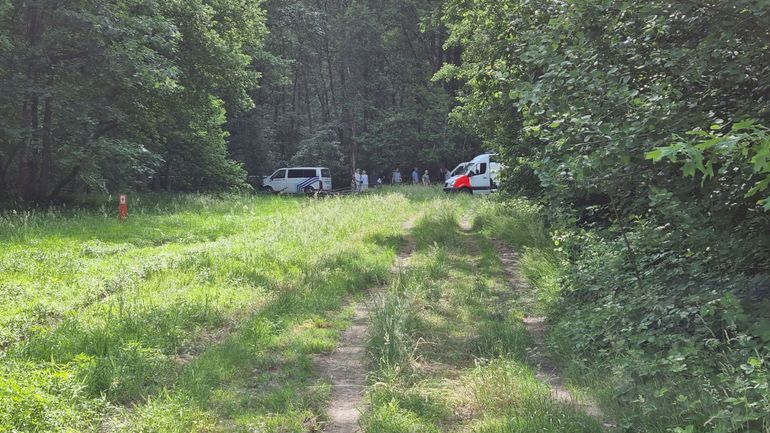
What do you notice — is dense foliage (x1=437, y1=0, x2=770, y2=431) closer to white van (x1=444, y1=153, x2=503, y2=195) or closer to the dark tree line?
the dark tree line

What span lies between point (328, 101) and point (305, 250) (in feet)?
133

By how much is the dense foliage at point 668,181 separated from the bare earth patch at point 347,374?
1892 millimetres

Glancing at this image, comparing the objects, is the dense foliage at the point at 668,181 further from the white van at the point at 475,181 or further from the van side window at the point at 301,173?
the van side window at the point at 301,173

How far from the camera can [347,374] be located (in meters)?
4.84

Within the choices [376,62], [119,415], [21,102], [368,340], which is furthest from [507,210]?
[376,62]

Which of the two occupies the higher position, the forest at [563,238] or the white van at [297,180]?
the white van at [297,180]

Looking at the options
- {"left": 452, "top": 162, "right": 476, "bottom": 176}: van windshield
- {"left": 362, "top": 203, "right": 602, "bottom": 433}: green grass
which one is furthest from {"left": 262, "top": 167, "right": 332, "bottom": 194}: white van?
{"left": 362, "top": 203, "right": 602, "bottom": 433}: green grass

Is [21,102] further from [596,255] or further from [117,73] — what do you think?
[596,255]

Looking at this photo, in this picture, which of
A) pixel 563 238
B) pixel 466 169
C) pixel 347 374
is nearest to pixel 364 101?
pixel 466 169

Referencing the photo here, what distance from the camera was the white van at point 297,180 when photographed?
35344mm

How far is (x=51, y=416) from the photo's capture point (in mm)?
3441

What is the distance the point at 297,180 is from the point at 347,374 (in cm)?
3155

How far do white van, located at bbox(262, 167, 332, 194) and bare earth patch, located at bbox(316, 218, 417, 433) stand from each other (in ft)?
95.3

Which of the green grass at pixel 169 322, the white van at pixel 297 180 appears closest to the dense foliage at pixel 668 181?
the green grass at pixel 169 322
